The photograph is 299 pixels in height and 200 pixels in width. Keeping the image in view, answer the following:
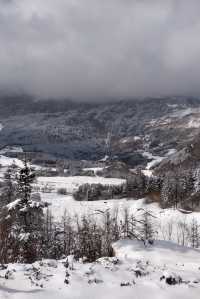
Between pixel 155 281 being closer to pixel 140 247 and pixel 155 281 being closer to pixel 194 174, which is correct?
pixel 140 247

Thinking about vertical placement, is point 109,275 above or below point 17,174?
below

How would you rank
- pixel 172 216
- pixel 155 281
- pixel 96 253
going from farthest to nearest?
pixel 172 216, pixel 96 253, pixel 155 281

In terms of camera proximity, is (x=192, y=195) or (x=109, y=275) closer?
(x=109, y=275)

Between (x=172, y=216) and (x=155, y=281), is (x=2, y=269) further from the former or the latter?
(x=172, y=216)

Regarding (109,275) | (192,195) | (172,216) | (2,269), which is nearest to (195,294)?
(109,275)

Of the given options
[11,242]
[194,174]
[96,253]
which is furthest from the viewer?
[194,174]

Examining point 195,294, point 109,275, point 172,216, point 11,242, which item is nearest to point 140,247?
point 109,275
